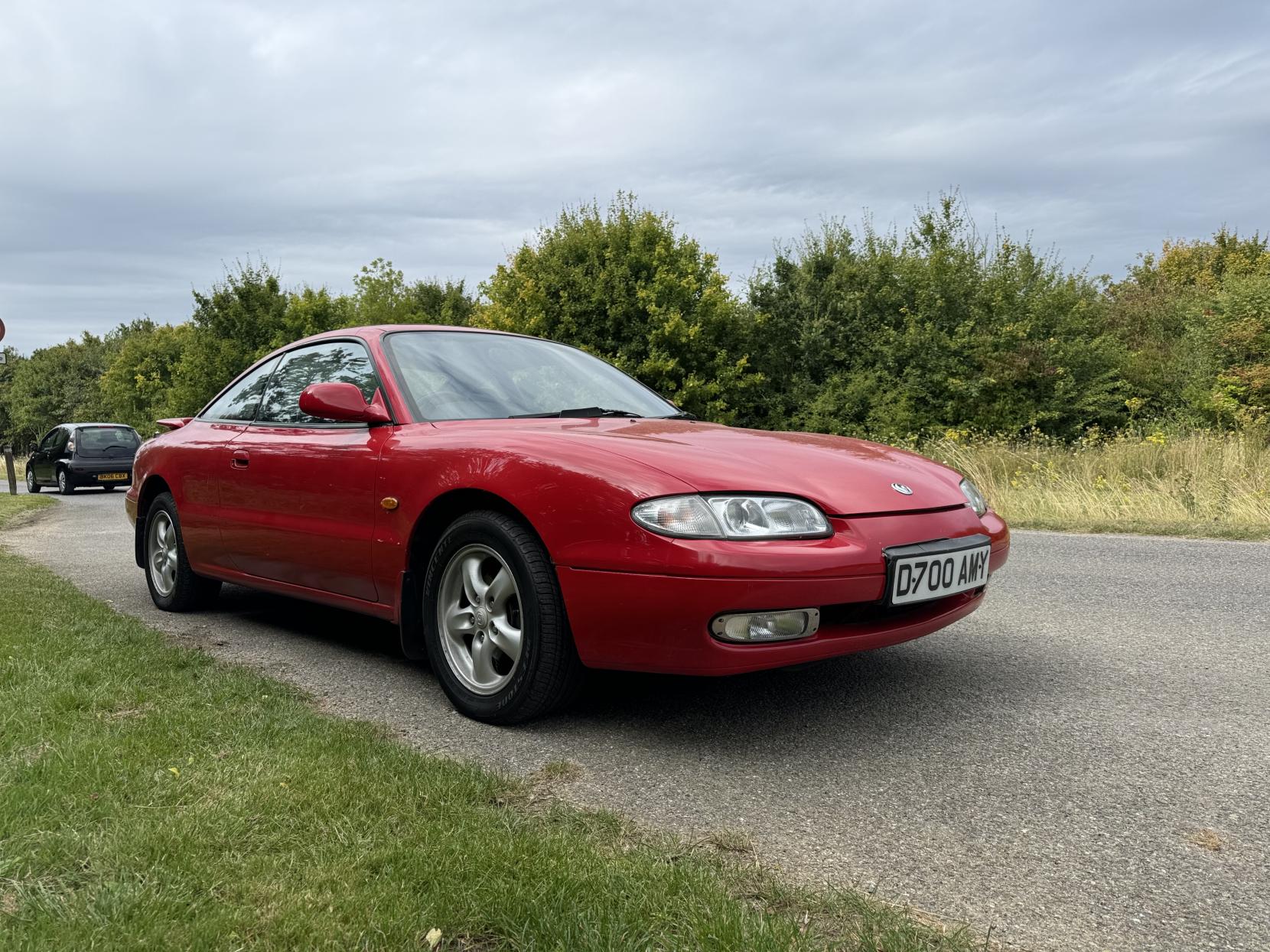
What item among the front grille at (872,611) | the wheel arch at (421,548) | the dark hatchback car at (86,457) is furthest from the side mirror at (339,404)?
the dark hatchback car at (86,457)

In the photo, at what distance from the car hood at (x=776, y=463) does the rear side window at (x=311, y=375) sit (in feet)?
3.14

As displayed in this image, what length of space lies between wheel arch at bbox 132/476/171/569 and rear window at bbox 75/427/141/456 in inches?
687

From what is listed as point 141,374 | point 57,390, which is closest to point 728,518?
point 141,374

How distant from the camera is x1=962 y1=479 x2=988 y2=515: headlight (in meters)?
3.71

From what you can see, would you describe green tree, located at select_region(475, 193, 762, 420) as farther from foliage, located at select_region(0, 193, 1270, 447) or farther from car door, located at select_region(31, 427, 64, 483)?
car door, located at select_region(31, 427, 64, 483)

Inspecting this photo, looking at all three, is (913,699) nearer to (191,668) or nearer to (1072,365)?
(191,668)

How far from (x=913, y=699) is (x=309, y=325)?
38.8m

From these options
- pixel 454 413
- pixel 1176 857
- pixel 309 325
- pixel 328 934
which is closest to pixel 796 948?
pixel 328 934

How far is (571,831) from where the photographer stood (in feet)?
7.81

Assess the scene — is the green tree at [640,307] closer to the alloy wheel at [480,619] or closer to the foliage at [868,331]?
the foliage at [868,331]

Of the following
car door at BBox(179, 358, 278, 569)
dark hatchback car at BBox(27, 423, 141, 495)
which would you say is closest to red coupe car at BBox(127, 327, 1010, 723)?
car door at BBox(179, 358, 278, 569)

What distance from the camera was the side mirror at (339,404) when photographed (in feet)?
12.8

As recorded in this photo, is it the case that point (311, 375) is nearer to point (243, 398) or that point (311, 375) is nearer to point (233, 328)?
point (243, 398)

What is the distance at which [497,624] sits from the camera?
3.38 metres
